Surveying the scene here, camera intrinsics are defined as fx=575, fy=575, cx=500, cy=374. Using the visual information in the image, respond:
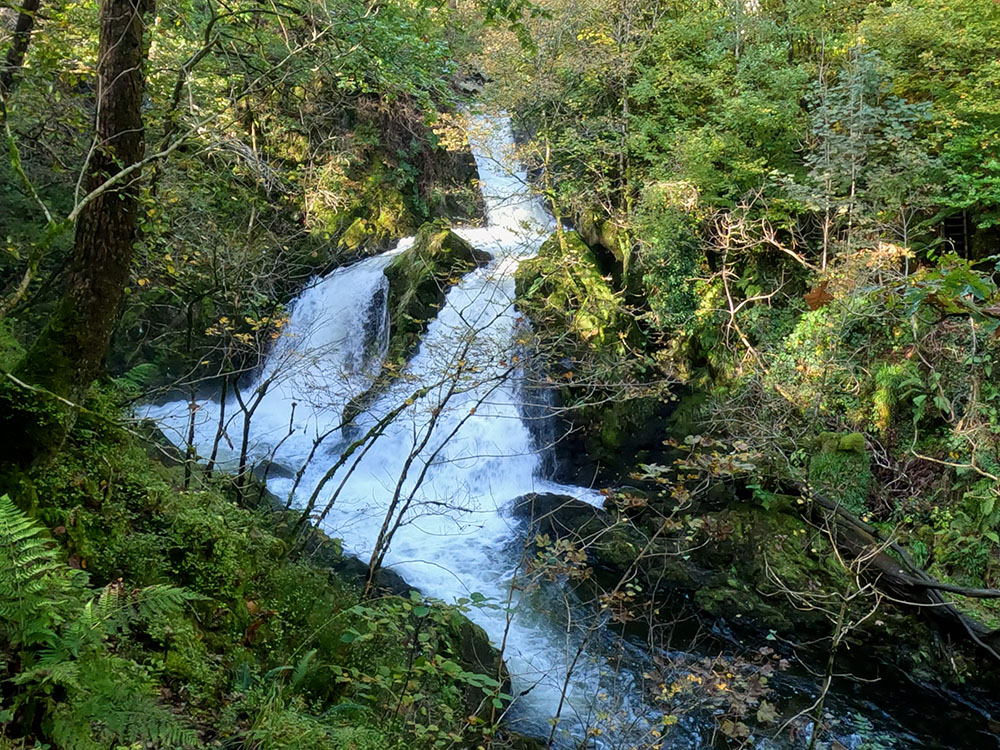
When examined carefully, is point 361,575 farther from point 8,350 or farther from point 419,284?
point 419,284

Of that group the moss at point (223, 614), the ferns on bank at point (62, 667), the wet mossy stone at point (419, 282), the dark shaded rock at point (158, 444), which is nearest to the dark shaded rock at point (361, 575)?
the moss at point (223, 614)

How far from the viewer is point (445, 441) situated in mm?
5680

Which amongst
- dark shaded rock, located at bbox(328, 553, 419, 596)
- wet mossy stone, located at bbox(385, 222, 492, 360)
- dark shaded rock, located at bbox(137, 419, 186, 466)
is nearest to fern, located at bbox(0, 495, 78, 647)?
dark shaded rock, located at bbox(137, 419, 186, 466)

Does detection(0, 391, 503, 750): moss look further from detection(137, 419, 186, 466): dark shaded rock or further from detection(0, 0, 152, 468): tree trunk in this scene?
detection(0, 0, 152, 468): tree trunk

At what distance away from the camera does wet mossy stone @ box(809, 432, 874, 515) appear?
27.3 ft

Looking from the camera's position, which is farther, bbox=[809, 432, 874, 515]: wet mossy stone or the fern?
bbox=[809, 432, 874, 515]: wet mossy stone

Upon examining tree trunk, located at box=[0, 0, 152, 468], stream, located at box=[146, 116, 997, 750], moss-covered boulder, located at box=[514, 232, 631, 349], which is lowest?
stream, located at box=[146, 116, 997, 750]

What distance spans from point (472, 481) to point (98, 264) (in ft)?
27.1

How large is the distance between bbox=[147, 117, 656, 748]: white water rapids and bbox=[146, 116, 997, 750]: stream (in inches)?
1.3

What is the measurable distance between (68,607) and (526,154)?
10092mm

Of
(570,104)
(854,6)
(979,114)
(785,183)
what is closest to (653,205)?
(785,183)

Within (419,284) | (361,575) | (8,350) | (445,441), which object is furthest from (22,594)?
(419,284)

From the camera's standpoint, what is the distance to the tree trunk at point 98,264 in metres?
3.04

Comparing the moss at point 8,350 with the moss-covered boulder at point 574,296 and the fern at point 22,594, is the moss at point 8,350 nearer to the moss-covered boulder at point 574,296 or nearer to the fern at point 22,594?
the fern at point 22,594
